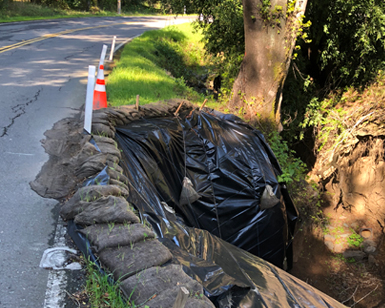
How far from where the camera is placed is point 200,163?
518 cm

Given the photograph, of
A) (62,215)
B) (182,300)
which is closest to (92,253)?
(62,215)

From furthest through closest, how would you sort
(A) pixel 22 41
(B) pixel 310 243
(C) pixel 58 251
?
(A) pixel 22 41
(B) pixel 310 243
(C) pixel 58 251

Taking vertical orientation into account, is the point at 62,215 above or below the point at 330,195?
above

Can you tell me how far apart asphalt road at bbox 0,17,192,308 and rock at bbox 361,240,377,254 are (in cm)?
696

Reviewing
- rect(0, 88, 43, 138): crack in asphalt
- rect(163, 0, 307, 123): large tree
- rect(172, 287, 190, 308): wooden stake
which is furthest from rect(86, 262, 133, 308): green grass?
rect(163, 0, 307, 123): large tree

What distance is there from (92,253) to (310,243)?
20.3ft

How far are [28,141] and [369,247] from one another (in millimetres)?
7407

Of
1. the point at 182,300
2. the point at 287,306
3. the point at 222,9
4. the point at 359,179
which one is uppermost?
the point at 222,9

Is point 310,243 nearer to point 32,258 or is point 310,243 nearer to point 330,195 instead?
point 330,195

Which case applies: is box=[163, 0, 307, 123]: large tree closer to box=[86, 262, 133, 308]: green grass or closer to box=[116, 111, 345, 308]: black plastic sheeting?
box=[116, 111, 345, 308]: black plastic sheeting

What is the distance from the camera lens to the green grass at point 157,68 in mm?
7512

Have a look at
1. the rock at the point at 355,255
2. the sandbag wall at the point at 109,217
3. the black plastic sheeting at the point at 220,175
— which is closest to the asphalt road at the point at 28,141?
the sandbag wall at the point at 109,217

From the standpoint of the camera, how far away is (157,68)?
36.5 feet

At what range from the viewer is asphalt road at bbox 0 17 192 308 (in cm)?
238
